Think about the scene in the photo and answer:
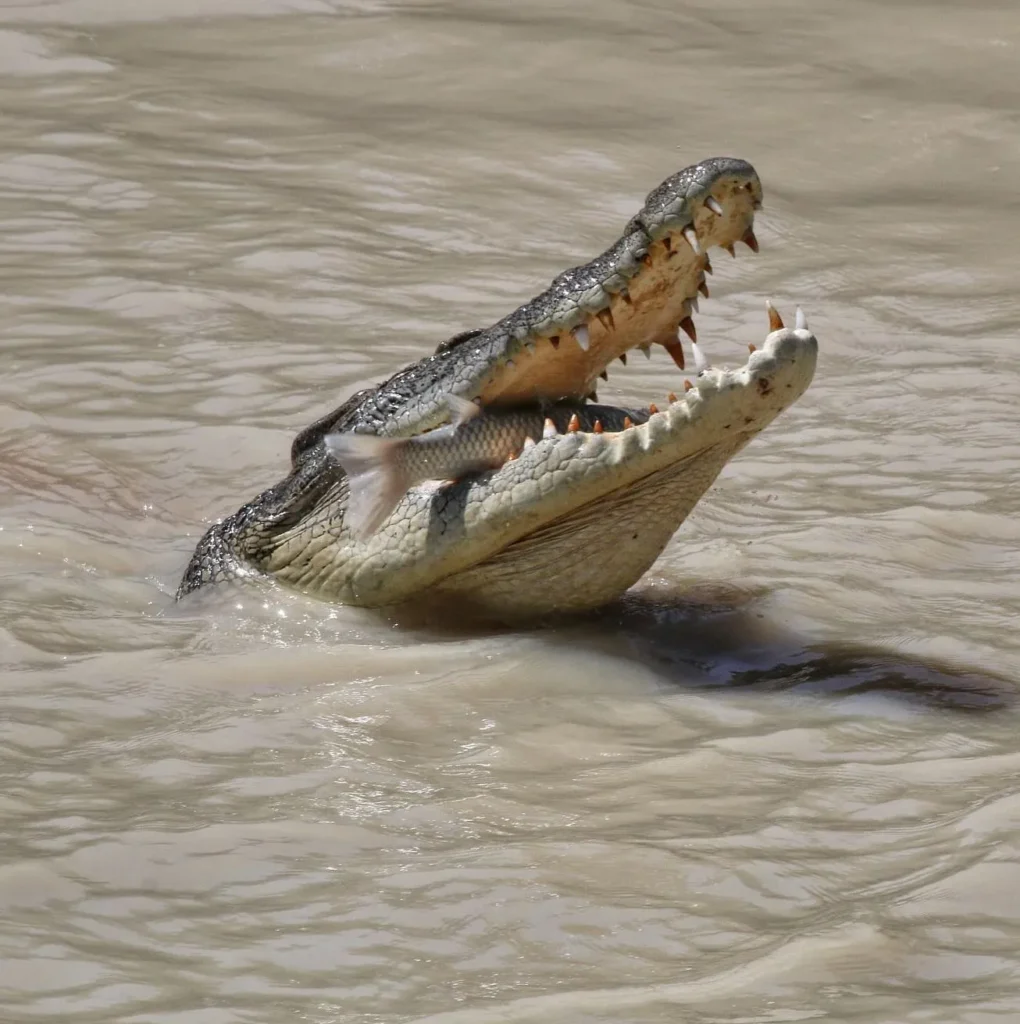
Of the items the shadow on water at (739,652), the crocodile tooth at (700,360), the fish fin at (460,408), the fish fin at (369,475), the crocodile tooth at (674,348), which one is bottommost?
the shadow on water at (739,652)

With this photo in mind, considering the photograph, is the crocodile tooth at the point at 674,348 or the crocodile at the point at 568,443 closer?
the crocodile at the point at 568,443

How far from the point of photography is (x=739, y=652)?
4.71 metres

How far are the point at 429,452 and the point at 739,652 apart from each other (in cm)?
89

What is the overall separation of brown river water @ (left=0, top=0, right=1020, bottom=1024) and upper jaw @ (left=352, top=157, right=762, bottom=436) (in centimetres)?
59

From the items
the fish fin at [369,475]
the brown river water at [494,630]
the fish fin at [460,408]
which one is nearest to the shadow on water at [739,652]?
the brown river water at [494,630]

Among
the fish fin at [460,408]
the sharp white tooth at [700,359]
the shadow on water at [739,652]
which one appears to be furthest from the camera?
the fish fin at [460,408]

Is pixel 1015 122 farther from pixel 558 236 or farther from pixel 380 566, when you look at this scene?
pixel 380 566

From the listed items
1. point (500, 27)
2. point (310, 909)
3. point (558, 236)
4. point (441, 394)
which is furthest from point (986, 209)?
point (310, 909)

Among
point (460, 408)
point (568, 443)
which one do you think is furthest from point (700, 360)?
point (460, 408)

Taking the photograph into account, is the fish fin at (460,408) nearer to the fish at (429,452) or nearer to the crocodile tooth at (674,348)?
the fish at (429,452)

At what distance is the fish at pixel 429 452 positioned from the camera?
4586 millimetres

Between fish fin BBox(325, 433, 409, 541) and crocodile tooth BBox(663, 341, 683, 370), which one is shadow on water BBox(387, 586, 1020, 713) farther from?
crocodile tooth BBox(663, 341, 683, 370)

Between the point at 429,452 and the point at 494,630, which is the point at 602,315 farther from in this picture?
the point at 494,630

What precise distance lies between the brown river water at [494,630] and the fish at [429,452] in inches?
15.0
